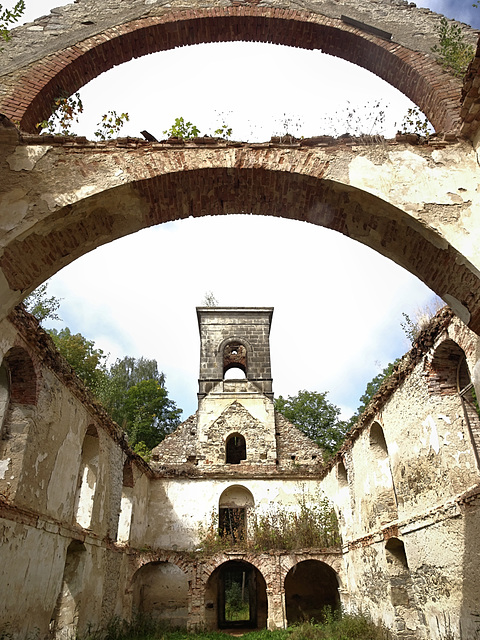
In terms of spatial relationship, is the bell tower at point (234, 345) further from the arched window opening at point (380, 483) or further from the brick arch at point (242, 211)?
the brick arch at point (242, 211)

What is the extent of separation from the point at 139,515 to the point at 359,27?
13.7m

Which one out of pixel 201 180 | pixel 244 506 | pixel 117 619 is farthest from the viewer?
pixel 244 506

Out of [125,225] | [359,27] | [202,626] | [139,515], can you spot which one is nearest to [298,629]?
[202,626]

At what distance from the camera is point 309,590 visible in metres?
15.9

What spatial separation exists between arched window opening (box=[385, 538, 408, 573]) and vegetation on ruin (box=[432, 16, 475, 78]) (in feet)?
26.7

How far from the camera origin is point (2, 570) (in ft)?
19.8

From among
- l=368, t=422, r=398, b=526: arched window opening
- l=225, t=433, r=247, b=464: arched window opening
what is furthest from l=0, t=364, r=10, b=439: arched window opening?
l=225, t=433, r=247, b=464: arched window opening

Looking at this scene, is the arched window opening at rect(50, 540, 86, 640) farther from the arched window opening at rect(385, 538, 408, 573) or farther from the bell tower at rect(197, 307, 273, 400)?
the bell tower at rect(197, 307, 273, 400)

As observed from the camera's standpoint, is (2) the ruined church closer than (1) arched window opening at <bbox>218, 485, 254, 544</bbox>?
Yes

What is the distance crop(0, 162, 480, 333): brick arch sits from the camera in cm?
399

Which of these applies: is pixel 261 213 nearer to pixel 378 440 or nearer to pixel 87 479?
pixel 378 440

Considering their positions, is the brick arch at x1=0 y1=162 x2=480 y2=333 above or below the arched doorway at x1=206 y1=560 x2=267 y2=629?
above

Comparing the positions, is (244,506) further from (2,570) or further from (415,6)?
(415,6)

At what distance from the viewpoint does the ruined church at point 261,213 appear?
163 inches
